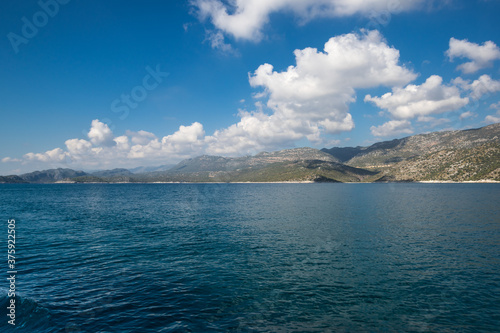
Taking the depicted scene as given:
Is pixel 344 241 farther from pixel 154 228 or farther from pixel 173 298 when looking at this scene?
pixel 154 228

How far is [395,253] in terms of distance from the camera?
42812 millimetres

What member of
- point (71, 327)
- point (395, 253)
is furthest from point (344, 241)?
point (71, 327)

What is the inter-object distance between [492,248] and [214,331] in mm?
52003

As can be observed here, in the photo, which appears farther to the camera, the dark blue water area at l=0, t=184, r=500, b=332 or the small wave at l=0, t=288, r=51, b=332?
the dark blue water area at l=0, t=184, r=500, b=332

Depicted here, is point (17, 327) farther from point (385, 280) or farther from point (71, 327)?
point (385, 280)

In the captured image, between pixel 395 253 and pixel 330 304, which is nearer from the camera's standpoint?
pixel 330 304

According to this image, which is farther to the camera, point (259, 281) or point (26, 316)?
point (259, 281)

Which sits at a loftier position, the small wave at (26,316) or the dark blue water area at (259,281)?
the small wave at (26,316)

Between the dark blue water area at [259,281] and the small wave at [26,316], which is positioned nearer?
the small wave at [26,316]

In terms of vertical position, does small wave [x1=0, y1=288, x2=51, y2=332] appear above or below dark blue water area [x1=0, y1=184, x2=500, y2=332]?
above

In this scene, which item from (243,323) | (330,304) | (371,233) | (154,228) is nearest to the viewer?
(243,323)

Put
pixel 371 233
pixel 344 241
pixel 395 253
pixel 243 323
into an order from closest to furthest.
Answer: pixel 243 323, pixel 395 253, pixel 344 241, pixel 371 233

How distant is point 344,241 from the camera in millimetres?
50938

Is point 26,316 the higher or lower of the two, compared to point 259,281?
higher
